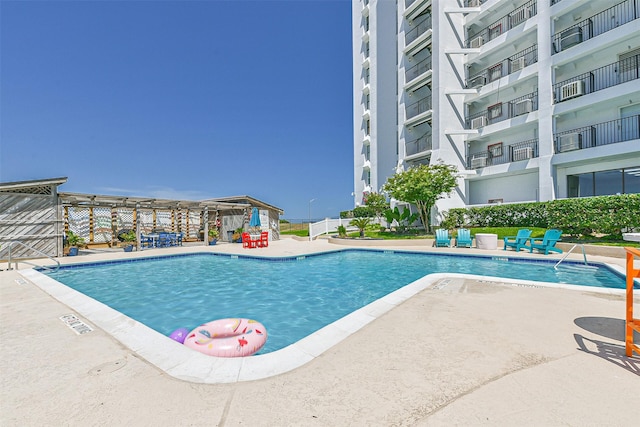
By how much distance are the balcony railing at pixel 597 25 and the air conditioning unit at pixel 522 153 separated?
20.3 feet

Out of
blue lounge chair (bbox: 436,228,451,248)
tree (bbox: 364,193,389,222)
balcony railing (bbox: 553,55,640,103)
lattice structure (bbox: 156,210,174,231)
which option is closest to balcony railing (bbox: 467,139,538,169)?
balcony railing (bbox: 553,55,640,103)

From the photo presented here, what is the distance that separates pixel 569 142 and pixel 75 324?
23.4 m

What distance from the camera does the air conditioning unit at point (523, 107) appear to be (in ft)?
62.0

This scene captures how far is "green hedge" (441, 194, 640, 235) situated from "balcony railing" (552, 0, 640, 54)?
10687 millimetres

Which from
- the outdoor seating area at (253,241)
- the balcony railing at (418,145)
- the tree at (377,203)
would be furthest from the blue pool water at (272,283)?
the balcony railing at (418,145)

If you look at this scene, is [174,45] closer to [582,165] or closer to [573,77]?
[573,77]

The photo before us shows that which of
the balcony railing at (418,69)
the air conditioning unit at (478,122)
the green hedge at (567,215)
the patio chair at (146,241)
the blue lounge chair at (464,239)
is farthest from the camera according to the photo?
the balcony railing at (418,69)

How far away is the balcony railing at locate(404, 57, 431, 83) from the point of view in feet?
82.0

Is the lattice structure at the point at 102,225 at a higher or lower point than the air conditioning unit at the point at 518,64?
lower

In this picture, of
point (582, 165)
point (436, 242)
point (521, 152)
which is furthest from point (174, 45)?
point (582, 165)

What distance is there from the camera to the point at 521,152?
19.1 meters

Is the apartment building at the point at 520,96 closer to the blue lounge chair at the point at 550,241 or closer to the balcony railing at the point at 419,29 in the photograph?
the balcony railing at the point at 419,29

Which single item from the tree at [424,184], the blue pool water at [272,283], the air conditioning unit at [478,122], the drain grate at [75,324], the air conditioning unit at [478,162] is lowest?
the blue pool water at [272,283]

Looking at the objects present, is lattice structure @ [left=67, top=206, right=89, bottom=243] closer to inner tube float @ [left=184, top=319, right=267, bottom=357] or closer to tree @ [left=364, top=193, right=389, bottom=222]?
inner tube float @ [left=184, top=319, right=267, bottom=357]
